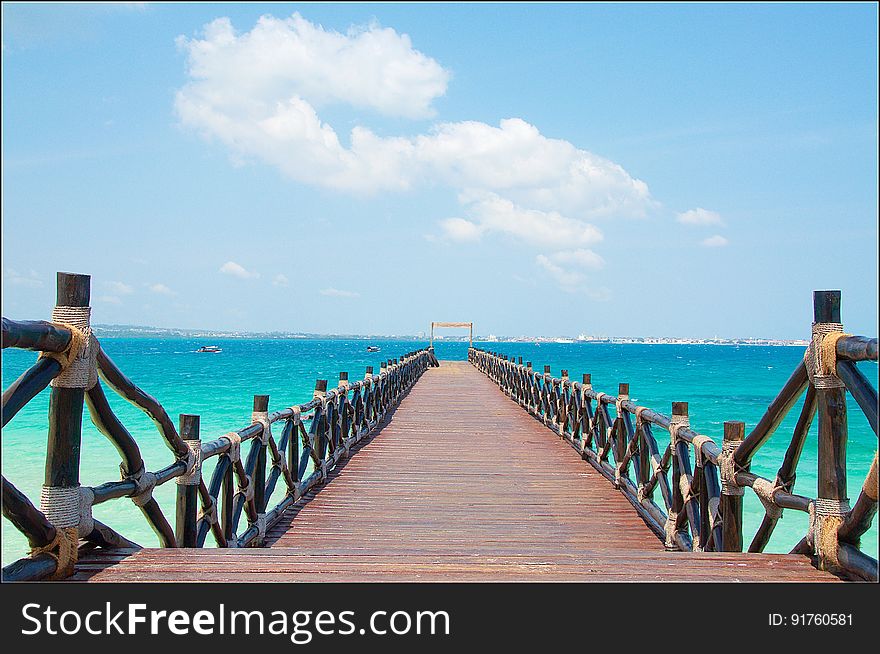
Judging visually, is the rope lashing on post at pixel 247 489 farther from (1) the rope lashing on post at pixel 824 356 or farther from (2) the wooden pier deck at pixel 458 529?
(1) the rope lashing on post at pixel 824 356

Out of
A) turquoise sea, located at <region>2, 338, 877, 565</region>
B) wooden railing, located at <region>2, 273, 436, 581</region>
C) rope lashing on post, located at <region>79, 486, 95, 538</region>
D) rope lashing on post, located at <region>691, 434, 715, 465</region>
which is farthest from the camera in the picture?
turquoise sea, located at <region>2, 338, 877, 565</region>

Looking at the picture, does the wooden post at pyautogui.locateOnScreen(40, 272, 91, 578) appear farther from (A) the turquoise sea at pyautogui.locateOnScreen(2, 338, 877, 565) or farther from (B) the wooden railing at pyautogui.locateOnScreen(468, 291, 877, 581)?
(B) the wooden railing at pyautogui.locateOnScreen(468, 291, 877, 581)

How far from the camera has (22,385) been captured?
2.76 metres

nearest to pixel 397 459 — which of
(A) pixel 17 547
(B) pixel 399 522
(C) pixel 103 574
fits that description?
(B) pixel 399 522

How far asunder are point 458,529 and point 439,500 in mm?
991

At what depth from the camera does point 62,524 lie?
300 cm

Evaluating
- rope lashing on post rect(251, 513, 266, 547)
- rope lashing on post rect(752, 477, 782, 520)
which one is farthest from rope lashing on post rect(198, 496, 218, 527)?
rope lashing on post rect(752, 477, 782, 520)

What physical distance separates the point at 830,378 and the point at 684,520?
210 cm

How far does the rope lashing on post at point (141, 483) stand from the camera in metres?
3.56

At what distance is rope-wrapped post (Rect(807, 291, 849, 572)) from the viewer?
316cm

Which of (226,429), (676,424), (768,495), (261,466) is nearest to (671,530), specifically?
(676,424)

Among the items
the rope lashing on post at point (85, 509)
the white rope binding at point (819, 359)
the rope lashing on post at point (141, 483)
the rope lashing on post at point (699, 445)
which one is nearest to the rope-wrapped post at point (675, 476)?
the rope lashing on post at point (699, 445)

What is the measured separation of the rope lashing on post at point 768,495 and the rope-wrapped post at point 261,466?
143 inches

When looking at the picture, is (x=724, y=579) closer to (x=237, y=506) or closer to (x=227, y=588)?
(x=227, y=588)
